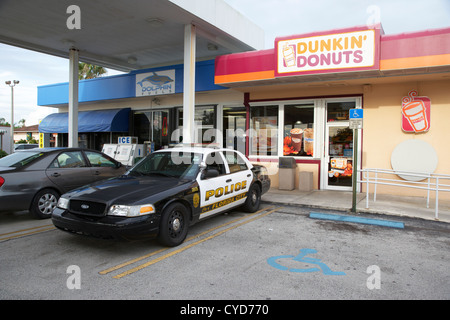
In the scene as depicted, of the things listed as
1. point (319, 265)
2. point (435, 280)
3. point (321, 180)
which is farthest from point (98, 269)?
point (321, 180)

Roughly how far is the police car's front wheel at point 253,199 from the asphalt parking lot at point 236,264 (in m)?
1.01

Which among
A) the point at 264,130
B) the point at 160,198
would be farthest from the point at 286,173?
the point at 160,198

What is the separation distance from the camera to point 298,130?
1176 cm

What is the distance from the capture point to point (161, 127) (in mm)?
15359

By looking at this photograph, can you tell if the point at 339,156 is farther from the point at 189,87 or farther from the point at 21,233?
the point at 21,233

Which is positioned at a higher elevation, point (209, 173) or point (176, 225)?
point (209, 173)

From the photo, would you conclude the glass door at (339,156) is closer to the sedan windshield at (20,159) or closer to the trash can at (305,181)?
the trash can at (305,181)

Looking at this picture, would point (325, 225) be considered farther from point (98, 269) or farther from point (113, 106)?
point (113, 106)

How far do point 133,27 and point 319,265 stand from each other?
9940 millimetres

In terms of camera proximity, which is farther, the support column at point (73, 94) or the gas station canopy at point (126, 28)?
the support column at point (73, 94)

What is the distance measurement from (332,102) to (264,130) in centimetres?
258

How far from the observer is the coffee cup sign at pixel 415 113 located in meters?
9.76

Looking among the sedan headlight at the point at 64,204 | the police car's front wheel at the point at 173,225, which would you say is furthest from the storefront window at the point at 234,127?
the sedan headlight at the point at 64,204

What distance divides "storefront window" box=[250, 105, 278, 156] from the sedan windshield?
736 cm
